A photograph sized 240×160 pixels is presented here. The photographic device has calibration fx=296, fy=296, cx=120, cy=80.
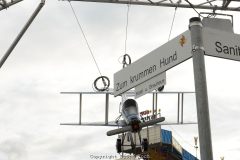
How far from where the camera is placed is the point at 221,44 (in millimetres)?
3840

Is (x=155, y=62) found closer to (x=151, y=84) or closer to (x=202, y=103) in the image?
(x=151, y=84)

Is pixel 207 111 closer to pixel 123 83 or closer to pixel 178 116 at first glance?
pixel 123 83

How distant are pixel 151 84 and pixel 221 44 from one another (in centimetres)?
111

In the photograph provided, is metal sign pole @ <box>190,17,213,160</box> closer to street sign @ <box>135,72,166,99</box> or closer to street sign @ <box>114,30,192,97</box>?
street sign @ <box>114,30,192,97</box>

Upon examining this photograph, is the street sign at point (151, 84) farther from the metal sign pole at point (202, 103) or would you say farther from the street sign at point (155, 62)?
the metal sign pole at point (202, 103)

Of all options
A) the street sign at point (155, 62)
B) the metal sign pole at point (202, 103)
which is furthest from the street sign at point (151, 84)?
the metal sign pole at point (202, 103)

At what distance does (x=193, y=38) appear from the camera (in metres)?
3.60

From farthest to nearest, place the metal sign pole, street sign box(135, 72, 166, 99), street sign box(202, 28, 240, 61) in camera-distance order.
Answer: street sign box(135, 72, 166, 99)
street sign box(202, 28, 240, 61)
the metal sign pole

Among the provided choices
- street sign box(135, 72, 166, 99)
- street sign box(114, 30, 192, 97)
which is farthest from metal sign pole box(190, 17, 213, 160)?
street sign box(135, 72, 166, 99)

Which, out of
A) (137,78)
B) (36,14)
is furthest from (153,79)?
(36,14)

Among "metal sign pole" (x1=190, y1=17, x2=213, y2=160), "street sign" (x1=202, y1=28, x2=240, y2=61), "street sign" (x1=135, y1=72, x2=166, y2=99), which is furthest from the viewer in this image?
"street sign" (x1=135, y1=72, x2=166, y2=99)

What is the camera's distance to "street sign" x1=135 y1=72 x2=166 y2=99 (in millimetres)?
4133

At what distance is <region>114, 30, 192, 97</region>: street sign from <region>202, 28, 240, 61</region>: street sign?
23 cm

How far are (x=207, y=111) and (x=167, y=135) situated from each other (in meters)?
35.1
